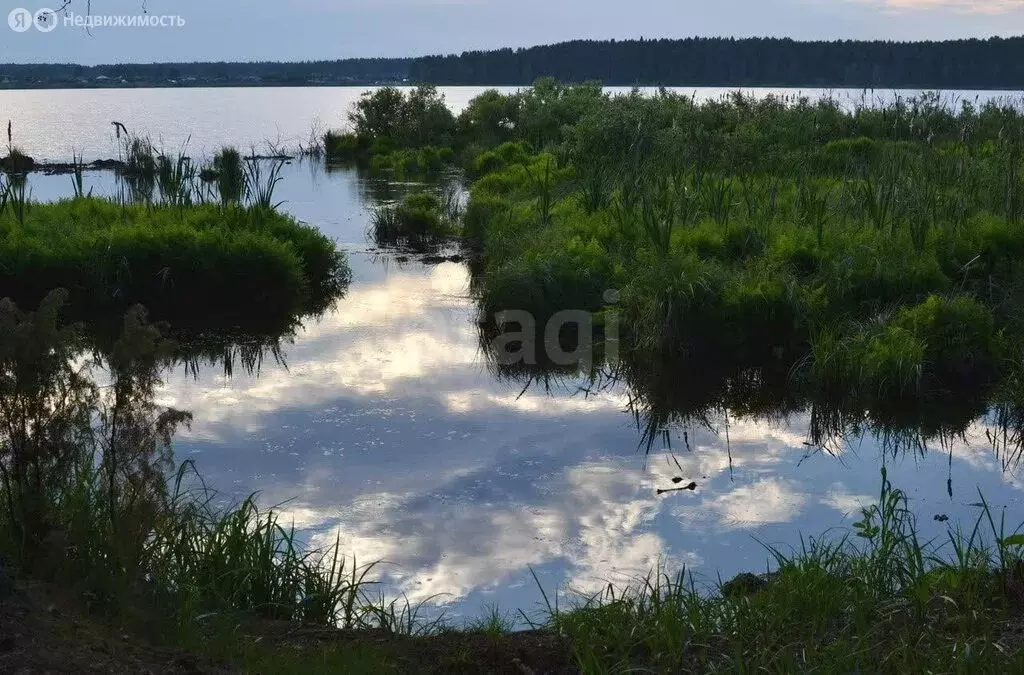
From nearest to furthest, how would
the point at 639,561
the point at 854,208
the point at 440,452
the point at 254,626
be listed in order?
the point at 254,626, the point at 639,561, the point at 440,452, the point at 854,208

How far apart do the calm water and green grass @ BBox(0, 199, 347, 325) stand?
204cm

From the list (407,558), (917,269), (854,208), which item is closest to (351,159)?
(854,208)

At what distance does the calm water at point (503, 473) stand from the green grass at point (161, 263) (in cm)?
204

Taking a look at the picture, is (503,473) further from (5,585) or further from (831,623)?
(5,585)

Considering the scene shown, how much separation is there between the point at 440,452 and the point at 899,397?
381 cm

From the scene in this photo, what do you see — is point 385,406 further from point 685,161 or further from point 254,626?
point 685,161

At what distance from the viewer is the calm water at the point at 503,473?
20.4ft

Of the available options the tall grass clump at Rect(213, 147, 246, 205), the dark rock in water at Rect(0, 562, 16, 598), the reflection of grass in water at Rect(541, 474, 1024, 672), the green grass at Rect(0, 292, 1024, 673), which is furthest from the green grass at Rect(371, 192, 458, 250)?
the dark rock in water at Rect(0, 562, 16, 598)

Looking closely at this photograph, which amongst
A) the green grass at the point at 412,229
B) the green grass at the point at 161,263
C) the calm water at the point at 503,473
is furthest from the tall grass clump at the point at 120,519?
the green grass at the point at 412,229

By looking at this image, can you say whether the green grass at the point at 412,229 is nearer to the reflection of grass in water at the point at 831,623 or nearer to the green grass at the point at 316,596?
the green grass at the point at 316,596

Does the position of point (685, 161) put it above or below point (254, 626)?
above

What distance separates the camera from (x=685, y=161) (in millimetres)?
15852

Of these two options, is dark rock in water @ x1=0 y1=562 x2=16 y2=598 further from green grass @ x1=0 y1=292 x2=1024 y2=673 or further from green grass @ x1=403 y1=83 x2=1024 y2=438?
green grass @ x1=403 y1=83 x2=1024 y2=438

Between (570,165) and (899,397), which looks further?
(570,165)
